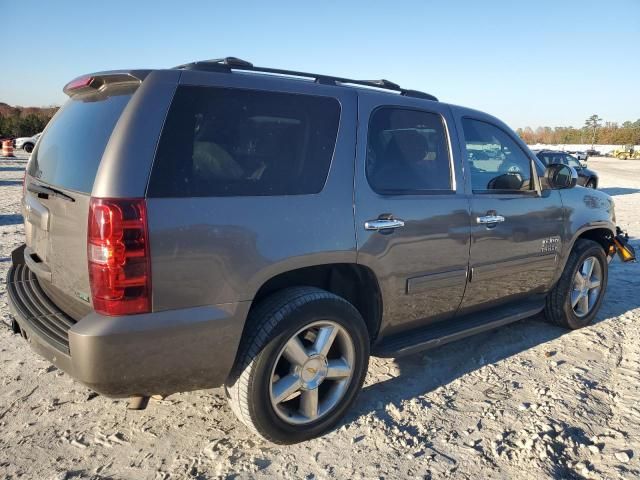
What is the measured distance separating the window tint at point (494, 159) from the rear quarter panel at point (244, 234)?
1.19 metres

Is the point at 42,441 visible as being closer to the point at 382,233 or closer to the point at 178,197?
the point at 178,197

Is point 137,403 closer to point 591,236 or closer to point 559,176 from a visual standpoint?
point 559,176

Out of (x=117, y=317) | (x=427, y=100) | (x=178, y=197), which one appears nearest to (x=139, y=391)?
(x=117, y=317)

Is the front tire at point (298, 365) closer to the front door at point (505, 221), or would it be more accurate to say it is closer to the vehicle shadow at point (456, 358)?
the vehicle shadow at point (456, 358)

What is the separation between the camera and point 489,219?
3.38m

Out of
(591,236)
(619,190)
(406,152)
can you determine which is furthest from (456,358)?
(619,190)

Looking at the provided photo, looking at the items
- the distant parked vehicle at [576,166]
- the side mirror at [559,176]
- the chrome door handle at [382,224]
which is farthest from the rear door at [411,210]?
the distant parked vehicle at [576,166]

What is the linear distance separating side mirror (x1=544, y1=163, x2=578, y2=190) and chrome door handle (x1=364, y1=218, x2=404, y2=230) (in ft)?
5.94

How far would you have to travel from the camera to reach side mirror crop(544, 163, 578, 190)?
393 centimetres

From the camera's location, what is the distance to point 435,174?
10.6 feet

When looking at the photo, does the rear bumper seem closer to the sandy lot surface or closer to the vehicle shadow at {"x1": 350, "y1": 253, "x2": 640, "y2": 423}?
the sandy lot surface

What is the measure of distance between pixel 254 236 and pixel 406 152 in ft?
4.36

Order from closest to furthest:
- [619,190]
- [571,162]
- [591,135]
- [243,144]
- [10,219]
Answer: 1. [243,144]
2. [10,219]
3. [571,162]
4. [619,190]
5. [591,135]

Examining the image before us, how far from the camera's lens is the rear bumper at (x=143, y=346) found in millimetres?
2033
